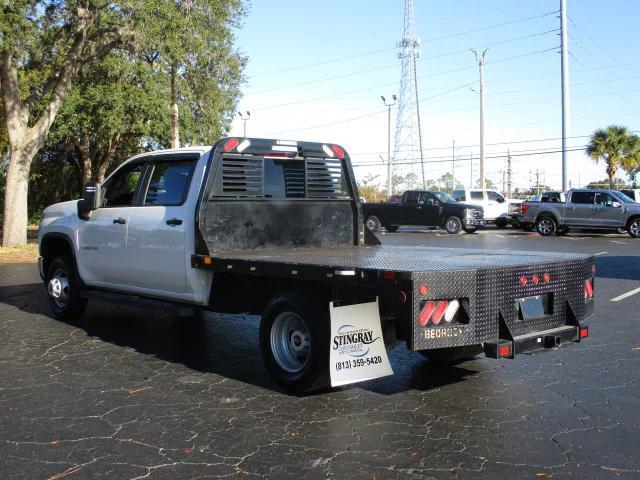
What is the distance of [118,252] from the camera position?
753cm

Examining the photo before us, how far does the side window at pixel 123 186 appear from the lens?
24.9ft

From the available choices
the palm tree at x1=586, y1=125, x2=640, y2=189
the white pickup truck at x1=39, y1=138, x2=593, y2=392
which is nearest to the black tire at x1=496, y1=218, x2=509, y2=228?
the palm tree at x1=586, y1=125, x2=640, y2=189

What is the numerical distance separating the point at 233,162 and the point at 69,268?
309 centimetres

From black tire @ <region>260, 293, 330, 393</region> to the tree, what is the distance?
14457 mm

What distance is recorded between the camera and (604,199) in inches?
1029

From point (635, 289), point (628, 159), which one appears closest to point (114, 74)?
point (635, 289)

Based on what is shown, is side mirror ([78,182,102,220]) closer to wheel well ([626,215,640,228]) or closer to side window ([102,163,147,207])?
side window ([102,163,147,207])

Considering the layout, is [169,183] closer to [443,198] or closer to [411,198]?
[411,198]

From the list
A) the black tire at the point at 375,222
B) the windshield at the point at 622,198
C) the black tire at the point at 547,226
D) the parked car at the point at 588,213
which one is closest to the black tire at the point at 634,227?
the parked car at the point at 588,213

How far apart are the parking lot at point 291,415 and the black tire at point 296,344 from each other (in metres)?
0.16

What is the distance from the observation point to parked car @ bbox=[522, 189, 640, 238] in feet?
83.9

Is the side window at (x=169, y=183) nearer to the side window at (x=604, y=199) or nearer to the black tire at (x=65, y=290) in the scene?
the black tire at (x=65, y=290)

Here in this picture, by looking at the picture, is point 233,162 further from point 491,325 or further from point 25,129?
point 25,129

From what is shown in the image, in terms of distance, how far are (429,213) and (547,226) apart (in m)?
4.89
